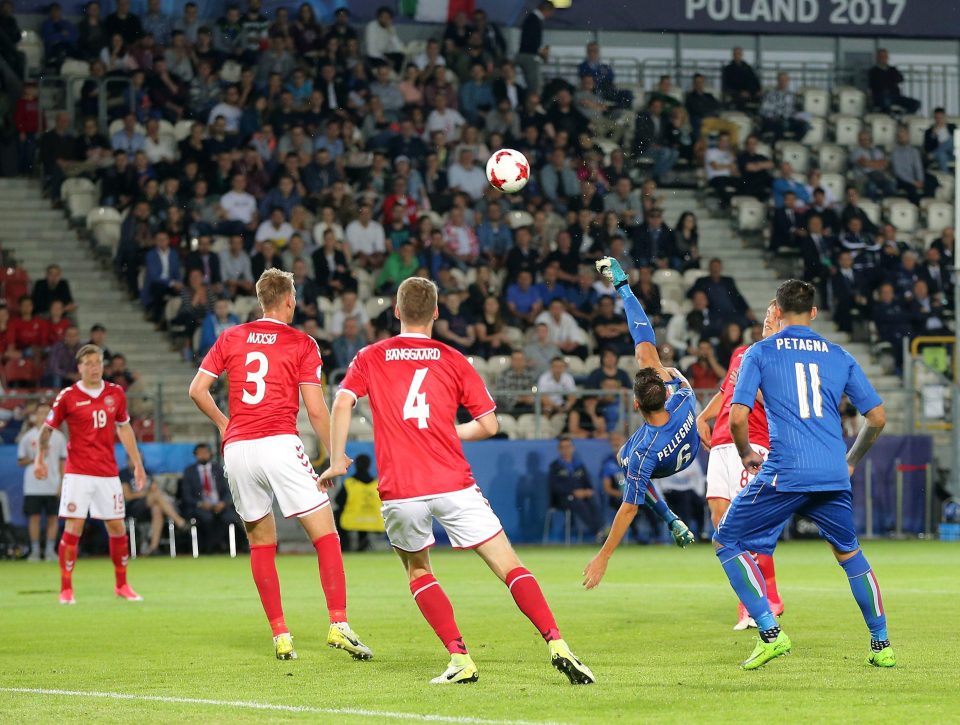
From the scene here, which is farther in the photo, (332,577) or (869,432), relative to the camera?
(332,577)

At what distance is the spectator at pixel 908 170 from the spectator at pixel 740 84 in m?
2.97

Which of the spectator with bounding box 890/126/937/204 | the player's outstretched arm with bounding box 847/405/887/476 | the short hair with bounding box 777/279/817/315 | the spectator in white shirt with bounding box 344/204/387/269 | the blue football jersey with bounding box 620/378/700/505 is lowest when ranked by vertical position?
the blue football jersey with bounding box 620/378/700/505

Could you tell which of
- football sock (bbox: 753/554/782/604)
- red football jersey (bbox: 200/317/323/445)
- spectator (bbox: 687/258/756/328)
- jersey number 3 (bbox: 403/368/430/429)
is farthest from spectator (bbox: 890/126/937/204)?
jersey number 3 (bbox: 403/368/430/429)

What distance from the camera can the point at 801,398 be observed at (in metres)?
9.21

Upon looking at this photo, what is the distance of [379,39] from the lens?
99.2 ft

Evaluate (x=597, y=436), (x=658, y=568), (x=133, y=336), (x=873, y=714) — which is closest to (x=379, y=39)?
(x=133, y=336)

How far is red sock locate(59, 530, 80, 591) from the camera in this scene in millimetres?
15250

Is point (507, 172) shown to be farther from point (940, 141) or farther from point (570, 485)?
point (940, 141)

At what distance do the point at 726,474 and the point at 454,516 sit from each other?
4.04 m

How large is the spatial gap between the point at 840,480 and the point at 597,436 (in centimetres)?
1574

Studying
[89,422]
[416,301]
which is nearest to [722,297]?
[89,422]

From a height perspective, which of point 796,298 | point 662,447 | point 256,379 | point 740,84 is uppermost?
point 740,84

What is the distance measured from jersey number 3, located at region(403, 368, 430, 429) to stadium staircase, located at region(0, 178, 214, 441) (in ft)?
50.8

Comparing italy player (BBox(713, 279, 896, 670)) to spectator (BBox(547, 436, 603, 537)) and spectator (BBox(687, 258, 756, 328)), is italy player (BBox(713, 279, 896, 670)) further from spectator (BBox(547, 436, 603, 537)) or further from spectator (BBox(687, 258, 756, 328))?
spectator (BBox(687, 258, 756, 328))
